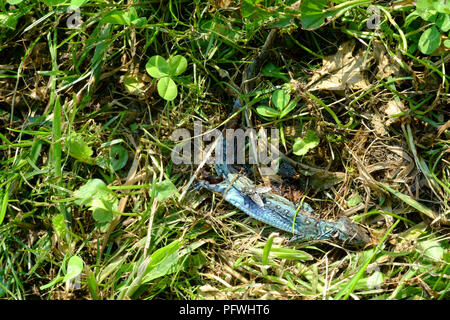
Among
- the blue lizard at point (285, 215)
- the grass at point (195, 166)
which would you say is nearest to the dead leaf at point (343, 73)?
the grass at point (195, 166)

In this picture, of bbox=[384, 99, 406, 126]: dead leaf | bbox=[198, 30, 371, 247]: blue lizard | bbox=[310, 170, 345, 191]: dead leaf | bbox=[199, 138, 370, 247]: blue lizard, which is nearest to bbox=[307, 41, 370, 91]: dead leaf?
bbox=[384, 99, 406, 126]: dead leaf

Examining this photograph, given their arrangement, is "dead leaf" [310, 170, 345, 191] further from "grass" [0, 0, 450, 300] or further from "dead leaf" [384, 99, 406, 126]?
"dead leaf" [384, 99, 406, 126]

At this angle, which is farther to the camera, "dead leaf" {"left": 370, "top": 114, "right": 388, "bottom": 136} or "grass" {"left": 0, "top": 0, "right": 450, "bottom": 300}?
"dead leaf" {"left": 370, "top": 114, "right": 388, "bottom": 136}

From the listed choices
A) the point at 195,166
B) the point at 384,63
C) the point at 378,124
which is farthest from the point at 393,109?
the point at 195,166

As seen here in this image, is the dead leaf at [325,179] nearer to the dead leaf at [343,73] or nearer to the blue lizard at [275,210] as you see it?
the blue lizard at [275,210]

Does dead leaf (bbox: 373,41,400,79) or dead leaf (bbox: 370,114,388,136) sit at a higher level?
dead leaf (bbox: 373,41,400,79)
